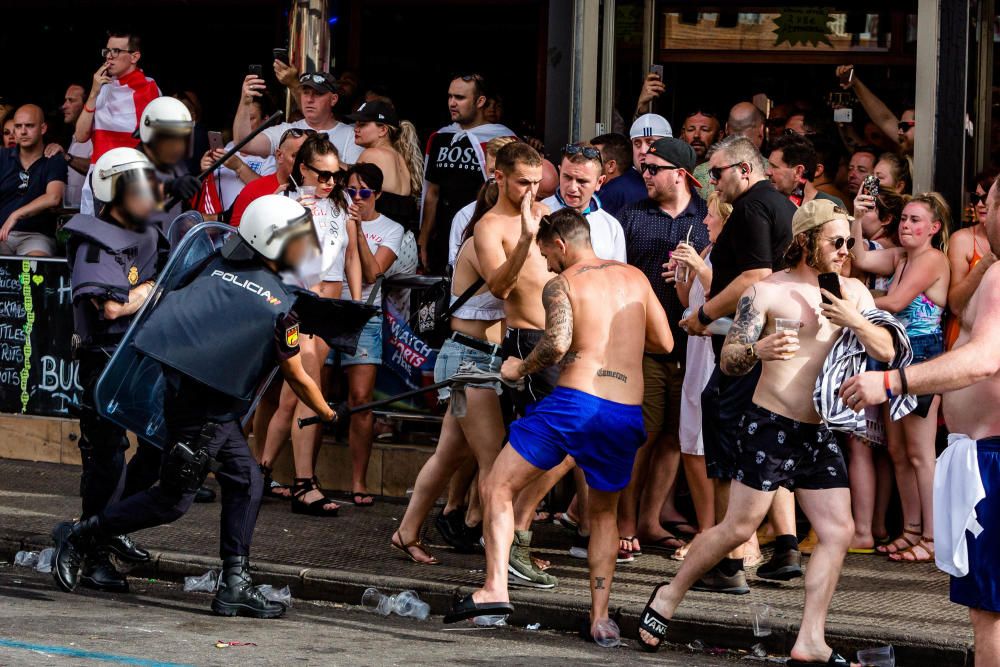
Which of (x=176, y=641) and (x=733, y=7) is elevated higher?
(x=733, y=7)

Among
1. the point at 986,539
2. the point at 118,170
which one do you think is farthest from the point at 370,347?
the point at 986,539

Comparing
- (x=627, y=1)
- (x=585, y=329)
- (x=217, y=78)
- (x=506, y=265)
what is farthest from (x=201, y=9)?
(x=585, y=329)

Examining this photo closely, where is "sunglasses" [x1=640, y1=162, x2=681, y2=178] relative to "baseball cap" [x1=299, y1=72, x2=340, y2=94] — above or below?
below

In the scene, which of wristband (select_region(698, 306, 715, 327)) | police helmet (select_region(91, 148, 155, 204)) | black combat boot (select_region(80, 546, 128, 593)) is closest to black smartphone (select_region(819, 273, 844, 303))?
wristband (select_region(698, 306, 715, 327))

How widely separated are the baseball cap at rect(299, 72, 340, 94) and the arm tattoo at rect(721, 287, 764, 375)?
4.92 metres

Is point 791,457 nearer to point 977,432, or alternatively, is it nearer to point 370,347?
point 977,432

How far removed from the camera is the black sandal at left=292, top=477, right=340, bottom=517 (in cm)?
998

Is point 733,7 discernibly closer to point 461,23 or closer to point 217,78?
point 461,23

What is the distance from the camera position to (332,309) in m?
7.43

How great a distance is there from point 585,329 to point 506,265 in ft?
3.27

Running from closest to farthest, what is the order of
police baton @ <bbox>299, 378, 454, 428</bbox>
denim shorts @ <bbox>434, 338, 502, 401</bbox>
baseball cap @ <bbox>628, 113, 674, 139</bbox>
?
police baton @ <bbox>299, 378, 454, 428</bbox>
denim shorts @ <bbox>434, 338, 502, 401</bbox>
baseball cap @ <bbox>628, 113, 674, 139</bbox>

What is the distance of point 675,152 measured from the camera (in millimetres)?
8844

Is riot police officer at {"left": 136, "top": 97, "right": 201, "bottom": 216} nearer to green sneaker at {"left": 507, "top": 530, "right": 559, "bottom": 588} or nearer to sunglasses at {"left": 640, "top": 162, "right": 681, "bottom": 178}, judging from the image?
green sneaker at {"left": 507, "top": 530, "right": 559, "bottom": 588}

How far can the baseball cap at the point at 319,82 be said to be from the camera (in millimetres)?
11055
